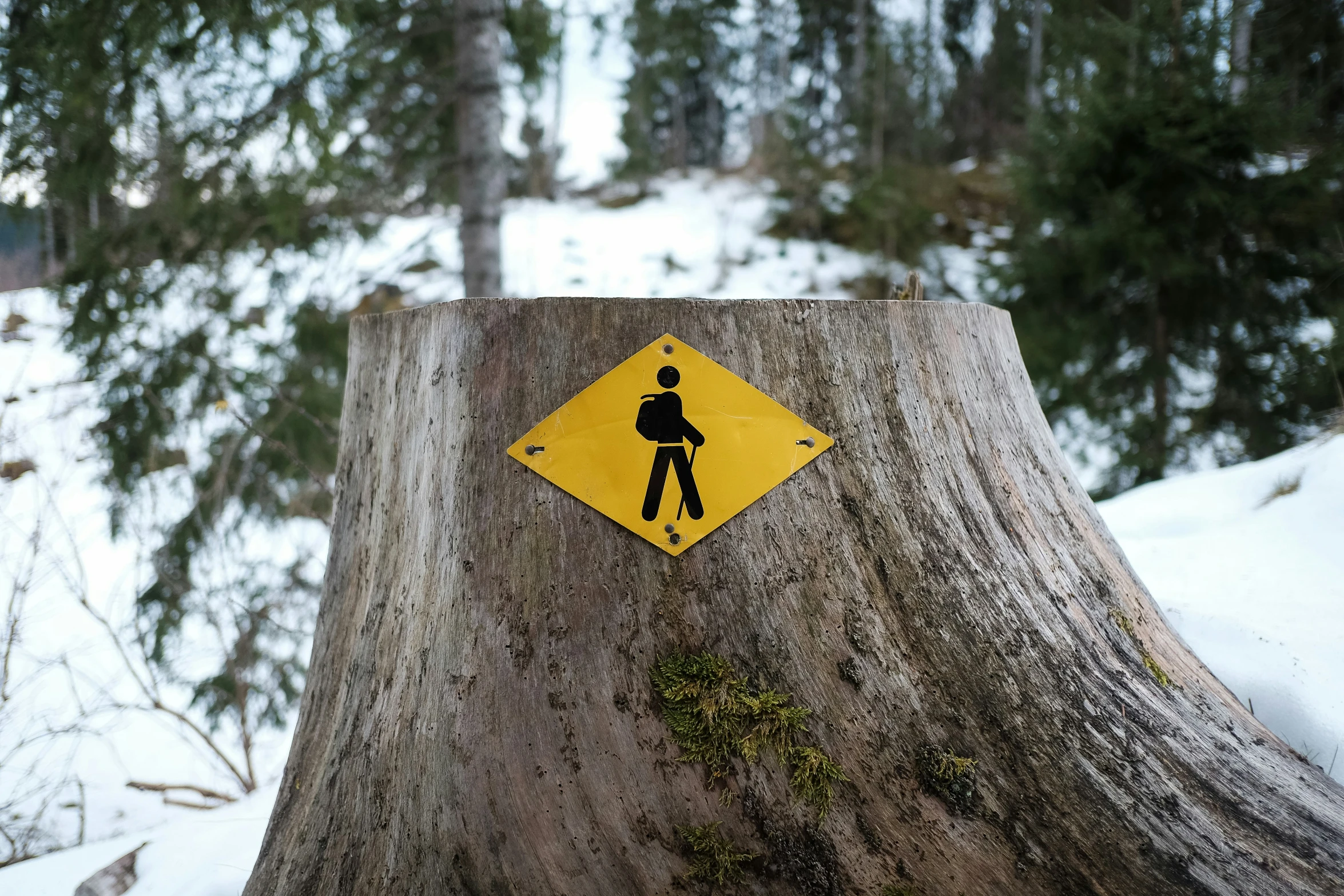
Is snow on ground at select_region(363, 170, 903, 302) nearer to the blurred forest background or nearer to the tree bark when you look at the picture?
the blurred forest background

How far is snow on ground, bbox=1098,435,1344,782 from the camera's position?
68.3 inches

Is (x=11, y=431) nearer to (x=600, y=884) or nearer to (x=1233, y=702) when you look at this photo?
(x=600, y=884)

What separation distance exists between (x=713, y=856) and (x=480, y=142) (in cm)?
466

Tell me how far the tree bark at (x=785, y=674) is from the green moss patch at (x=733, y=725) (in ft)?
0.08

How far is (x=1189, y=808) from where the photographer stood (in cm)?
124

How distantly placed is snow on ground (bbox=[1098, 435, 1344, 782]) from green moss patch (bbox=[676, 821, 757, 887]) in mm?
1350

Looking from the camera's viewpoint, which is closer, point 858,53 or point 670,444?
point 670,444

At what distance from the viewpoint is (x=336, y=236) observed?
16.6ft

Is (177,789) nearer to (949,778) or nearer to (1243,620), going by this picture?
(949,778)

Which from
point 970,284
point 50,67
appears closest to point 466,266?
point 50,67

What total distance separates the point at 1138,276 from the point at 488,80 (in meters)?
5.25

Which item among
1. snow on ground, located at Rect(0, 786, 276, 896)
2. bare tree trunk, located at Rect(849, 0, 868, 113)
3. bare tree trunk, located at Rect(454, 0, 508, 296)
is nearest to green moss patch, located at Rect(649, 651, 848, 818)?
snow on ground, located at Rect(0, 786, 276, 896)

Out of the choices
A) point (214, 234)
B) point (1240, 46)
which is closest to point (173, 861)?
point (214, 234)

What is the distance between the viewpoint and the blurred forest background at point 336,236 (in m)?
3.92
